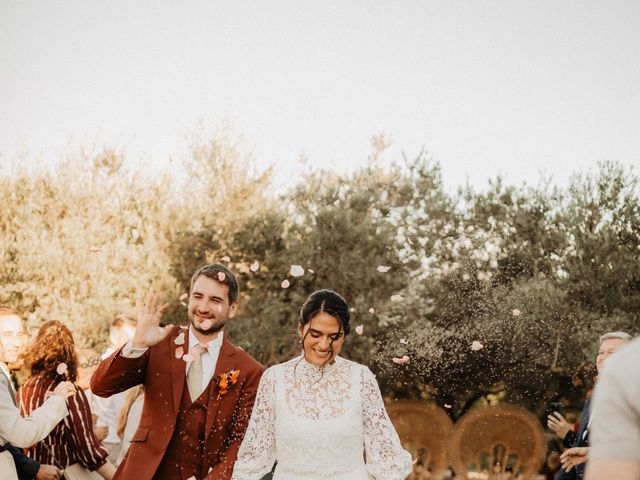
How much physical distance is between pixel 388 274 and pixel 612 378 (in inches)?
504

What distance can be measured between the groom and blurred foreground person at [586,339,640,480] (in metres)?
2.89

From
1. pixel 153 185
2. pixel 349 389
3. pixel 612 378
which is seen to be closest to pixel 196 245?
pixel 153 185

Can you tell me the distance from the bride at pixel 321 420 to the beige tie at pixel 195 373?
17.8 inches

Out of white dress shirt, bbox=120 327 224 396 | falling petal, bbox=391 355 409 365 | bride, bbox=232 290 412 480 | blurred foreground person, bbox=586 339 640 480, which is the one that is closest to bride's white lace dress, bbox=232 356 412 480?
bride, bbox=232 290 412 480

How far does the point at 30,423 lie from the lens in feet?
13.6

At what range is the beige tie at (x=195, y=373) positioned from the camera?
415cm

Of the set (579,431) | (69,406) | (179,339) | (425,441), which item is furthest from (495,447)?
(179,339)

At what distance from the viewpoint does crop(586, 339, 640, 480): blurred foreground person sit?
1.26 meters

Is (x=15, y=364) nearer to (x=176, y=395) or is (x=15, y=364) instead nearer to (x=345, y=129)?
(x=176, y=395)

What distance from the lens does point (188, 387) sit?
4.15m

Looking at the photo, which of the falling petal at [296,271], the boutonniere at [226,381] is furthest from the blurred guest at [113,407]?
the falling petal at [296,271]

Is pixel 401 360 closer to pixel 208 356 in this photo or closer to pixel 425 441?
pixel 425 441

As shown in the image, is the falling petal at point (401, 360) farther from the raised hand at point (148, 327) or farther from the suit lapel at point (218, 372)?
the raised hand at point (148, 327)

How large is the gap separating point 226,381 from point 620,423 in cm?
306
